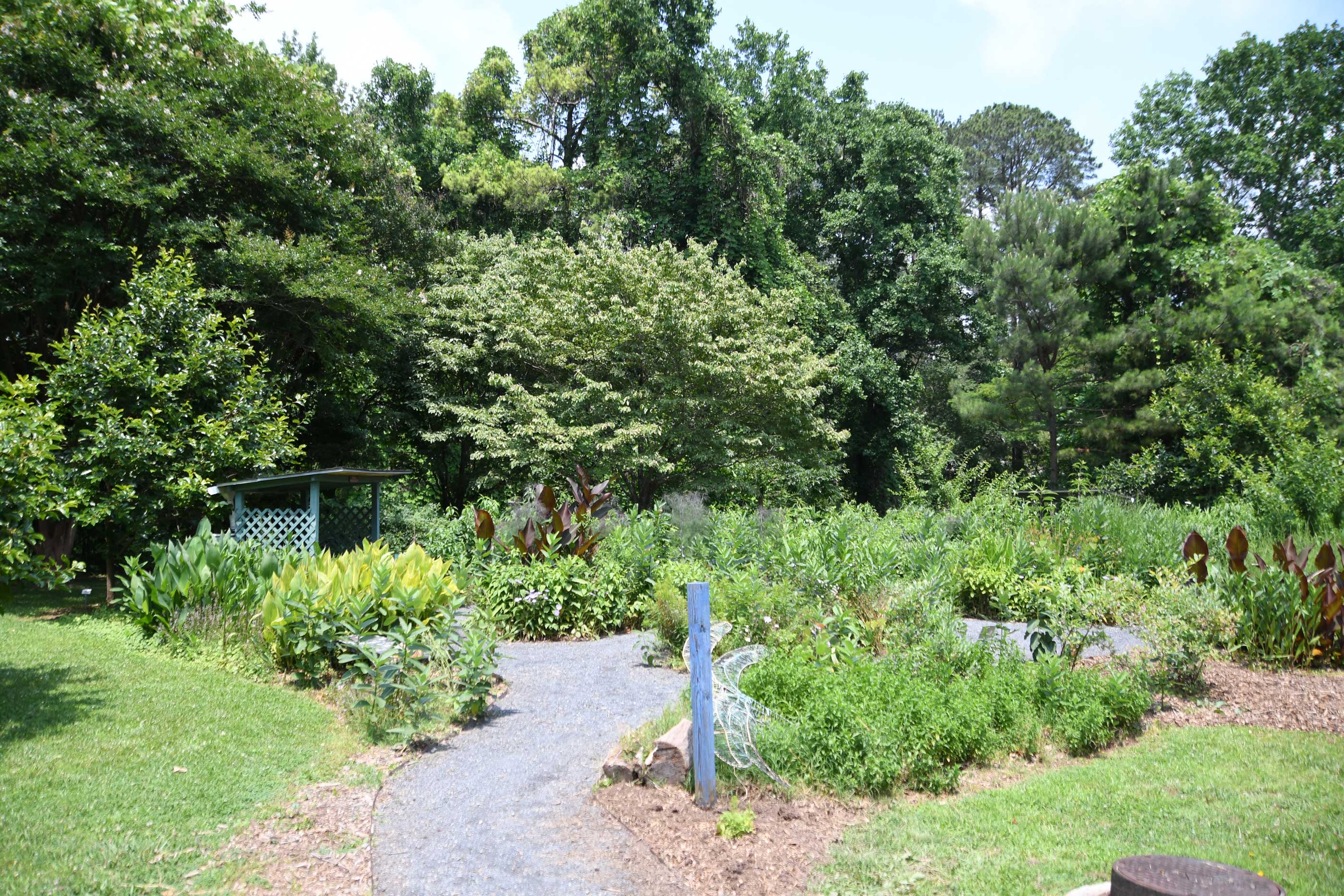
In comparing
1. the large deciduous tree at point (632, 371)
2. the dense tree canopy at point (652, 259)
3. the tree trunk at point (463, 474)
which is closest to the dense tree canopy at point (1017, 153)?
the dense tree canopy at point (652, 259)

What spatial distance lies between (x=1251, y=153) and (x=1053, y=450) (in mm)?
15105

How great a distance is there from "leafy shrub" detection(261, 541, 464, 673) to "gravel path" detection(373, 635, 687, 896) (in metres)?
1.11

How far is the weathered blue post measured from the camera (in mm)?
4438

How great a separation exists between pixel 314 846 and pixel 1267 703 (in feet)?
21.4

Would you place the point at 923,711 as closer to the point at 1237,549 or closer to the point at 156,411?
the point at 1237,549

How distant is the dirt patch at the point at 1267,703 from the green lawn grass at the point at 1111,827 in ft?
2.10

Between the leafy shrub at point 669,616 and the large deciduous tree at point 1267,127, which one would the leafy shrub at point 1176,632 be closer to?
the leafy shrub at point 669,616

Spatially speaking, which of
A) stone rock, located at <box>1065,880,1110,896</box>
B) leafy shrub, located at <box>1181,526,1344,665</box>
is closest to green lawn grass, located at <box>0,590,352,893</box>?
stone rock, located at <box>1065,880,1110,896</box>

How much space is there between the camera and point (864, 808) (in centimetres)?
440

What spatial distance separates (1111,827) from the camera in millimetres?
3953

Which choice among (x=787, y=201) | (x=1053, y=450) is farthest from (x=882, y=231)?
(x=1053, y=450)

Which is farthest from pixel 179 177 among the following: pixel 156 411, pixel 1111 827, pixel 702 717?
pixel 1111 827

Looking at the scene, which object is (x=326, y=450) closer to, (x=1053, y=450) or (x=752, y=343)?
(x=752, y=343)

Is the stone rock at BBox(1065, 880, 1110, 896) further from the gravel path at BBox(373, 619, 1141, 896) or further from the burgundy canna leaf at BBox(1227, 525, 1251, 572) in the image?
the burgundy canna leaf at BBox(1227, 525, 1251, 572)
